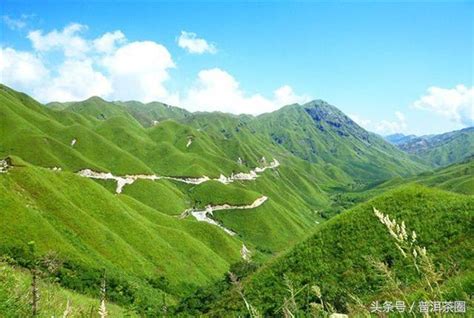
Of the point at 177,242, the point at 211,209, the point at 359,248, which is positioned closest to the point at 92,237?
the point at 177,242

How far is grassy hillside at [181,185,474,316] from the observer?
28078 mm

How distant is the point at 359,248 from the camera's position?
105 ft

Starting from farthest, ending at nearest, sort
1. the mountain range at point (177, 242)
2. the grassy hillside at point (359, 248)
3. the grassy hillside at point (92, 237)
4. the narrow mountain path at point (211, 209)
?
the narrow mountain path at point (211, 209)
the grassy hillside at point (92, 237)
the grassy hillside at point (359, 248)
the mountain range at point (177, 242)

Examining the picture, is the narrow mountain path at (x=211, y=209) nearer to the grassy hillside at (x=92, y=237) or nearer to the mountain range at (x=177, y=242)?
the mountain range at (x=177, y=242)

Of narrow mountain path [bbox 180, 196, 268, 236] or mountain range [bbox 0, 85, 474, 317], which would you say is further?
narrow mountain path [bbox 180, 196, 268, 236]

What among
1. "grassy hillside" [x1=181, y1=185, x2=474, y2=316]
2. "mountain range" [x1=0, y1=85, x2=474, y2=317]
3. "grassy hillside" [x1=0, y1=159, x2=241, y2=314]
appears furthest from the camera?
"grassy hillside" [x1=0, y1=159, x2=241, y2=314]

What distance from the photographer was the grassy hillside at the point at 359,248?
28078 mm

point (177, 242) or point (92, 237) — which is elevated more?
point (92, 237)

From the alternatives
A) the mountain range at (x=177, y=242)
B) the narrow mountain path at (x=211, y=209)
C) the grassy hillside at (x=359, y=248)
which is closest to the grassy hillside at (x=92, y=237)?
the mountain range at (x=177, y=242)

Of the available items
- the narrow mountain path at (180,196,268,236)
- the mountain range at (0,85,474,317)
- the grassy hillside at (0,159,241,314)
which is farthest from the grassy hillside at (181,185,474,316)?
the narrow mountain path at (180,196,268,236)

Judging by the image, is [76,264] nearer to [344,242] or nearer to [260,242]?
[344,242]

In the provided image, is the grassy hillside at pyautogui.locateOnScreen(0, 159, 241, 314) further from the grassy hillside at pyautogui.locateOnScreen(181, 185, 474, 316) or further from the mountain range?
the grassy hillside at pyautogui.locateOnScreen(181, 185, 474, 316)

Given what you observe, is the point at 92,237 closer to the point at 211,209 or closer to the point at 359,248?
the point at 359,248

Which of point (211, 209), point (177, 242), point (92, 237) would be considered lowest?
point (177, 242)
